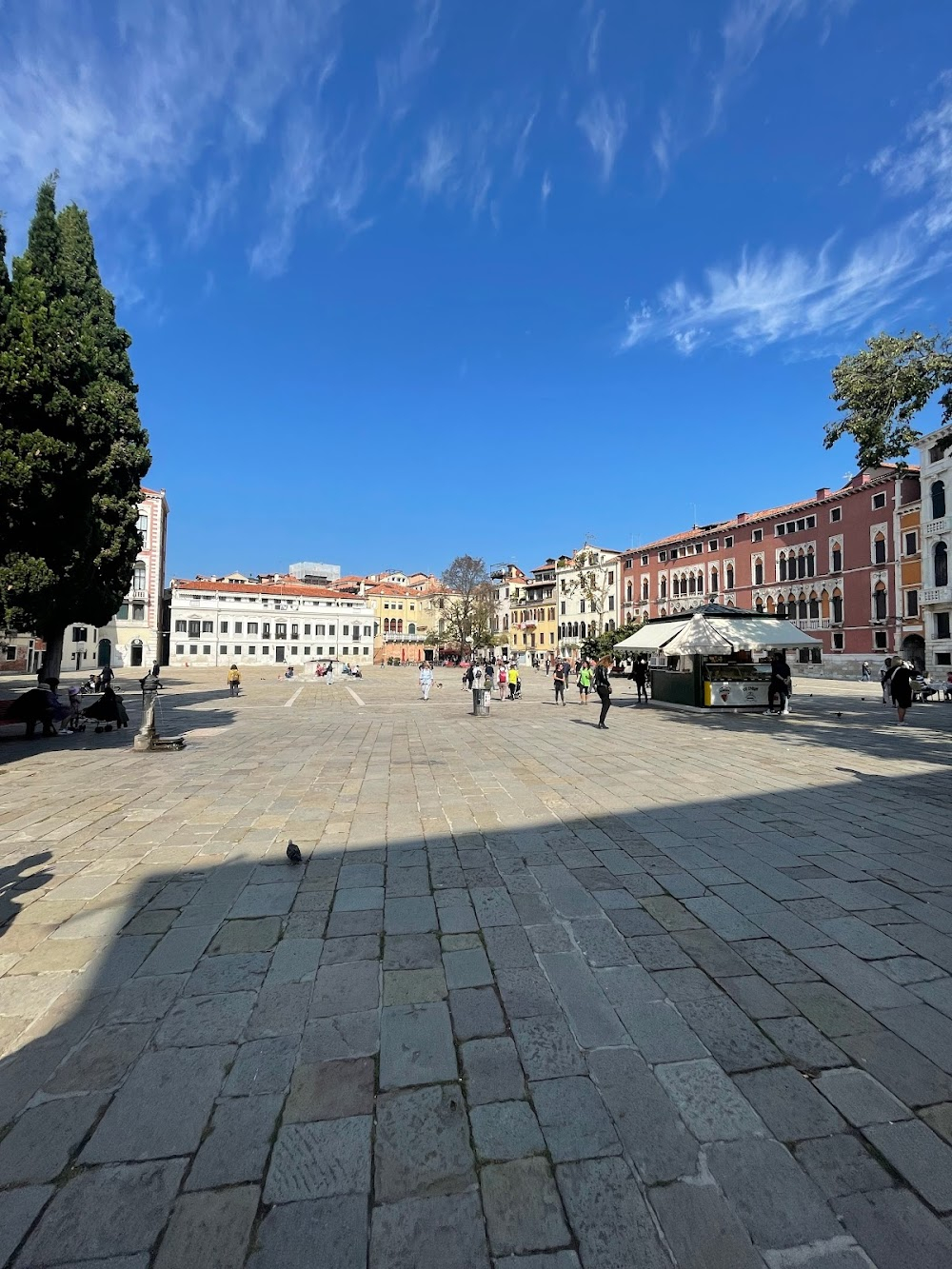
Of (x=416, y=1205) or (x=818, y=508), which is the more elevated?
(x=818, y=508)

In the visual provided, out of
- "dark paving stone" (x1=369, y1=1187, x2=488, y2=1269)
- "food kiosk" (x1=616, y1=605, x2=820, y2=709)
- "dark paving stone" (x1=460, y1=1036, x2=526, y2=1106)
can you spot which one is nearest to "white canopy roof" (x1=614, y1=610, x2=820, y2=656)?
"food kiosk" (x1=616, y1=605, x2=820, y2=709)

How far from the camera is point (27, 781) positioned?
25.7ft

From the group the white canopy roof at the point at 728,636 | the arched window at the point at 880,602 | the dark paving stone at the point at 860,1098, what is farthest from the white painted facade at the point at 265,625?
the dark paving stone at the point at 860,1098

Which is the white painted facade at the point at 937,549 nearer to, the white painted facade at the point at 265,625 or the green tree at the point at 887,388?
the green tree at the point at 887,388

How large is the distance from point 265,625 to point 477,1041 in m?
82.6

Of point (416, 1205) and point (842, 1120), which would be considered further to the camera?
point (842, 1120)

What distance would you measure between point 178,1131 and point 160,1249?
0.46 meters

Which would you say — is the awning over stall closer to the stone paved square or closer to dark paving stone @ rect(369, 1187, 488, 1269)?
the stone paved square

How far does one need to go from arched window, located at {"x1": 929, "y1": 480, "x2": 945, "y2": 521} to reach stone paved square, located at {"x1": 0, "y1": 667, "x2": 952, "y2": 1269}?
133ft

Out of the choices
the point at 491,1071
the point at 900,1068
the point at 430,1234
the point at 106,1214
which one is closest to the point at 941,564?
the point at 900,1068

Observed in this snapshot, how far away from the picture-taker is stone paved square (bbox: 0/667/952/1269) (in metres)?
1.76

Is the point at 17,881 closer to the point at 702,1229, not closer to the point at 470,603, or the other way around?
the point at 702,1229

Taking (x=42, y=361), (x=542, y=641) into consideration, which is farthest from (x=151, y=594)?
(x=42, y=361)

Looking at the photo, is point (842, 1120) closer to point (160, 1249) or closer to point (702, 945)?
point (702, 945)
